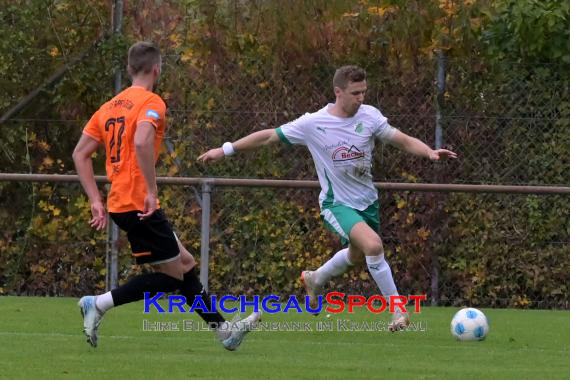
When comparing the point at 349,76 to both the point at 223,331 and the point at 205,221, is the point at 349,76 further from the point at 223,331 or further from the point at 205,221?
the point at 205,221

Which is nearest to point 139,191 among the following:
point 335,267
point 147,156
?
point 147,156

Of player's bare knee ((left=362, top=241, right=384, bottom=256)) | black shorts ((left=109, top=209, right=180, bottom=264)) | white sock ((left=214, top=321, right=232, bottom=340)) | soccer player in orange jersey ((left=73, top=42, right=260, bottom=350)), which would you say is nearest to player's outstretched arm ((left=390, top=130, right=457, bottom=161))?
player's bare knee ((left=362, top=241, right=384, bottom=256))

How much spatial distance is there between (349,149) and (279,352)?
184 cm

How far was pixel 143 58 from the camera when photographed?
7.77 m

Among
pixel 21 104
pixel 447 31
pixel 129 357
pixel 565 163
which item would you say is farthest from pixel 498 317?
pixel 21 104

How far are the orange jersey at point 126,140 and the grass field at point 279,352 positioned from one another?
886mm

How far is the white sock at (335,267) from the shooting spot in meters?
9.63

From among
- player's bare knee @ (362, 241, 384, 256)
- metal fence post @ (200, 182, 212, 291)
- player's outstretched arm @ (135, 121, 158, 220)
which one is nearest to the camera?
player's outstretched arm @ (135, 121, 158, 220)

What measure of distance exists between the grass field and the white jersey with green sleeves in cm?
97

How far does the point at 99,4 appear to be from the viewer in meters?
13.4

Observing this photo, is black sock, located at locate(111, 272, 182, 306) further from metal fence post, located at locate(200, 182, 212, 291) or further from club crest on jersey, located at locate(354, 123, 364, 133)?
metal fence post, located at locate(200, 182, 212, 291)

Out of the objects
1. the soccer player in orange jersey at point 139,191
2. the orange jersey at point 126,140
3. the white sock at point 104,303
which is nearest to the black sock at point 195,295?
the soccer player in orange jersey at point 139,191

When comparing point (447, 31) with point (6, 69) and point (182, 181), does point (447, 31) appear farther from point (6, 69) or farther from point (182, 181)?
point (6, 69)

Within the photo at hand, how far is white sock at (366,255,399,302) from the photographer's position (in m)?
9.12
